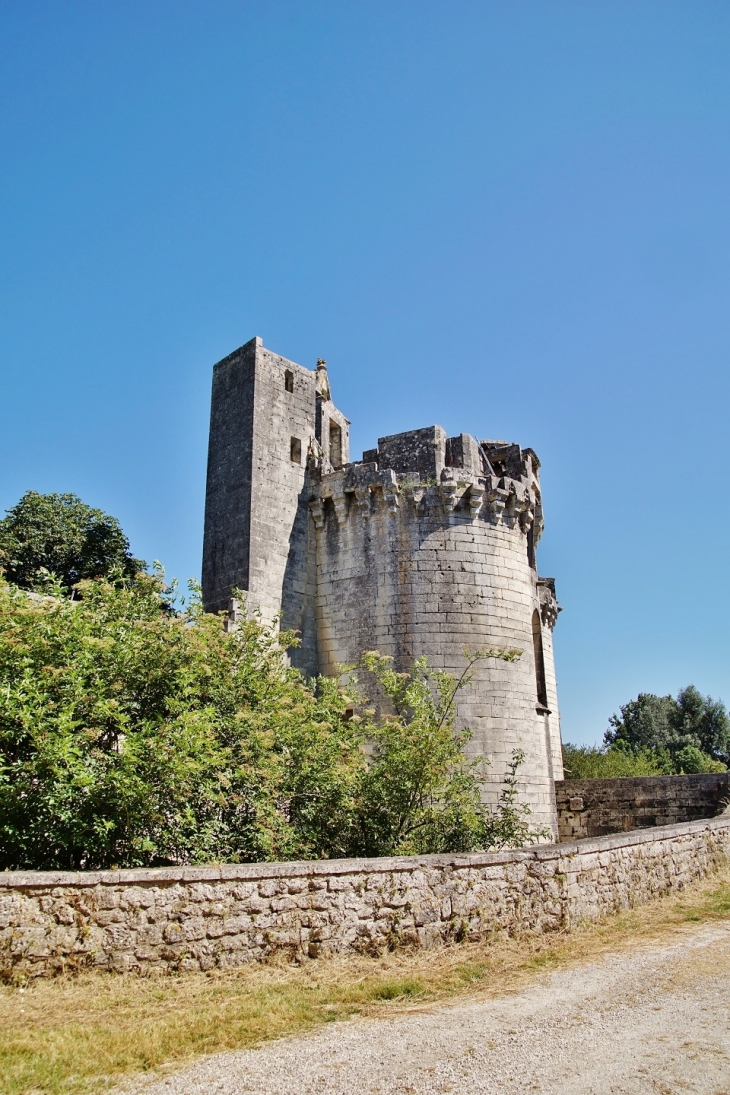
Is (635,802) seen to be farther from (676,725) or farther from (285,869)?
(676,725)

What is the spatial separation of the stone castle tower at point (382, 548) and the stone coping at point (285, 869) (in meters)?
5.65

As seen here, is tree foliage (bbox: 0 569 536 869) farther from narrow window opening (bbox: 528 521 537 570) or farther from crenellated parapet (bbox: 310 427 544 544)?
narrow window opening (bbox: 528 521 537 570)

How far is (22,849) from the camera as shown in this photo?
6.76m

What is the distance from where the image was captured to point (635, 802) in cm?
1798

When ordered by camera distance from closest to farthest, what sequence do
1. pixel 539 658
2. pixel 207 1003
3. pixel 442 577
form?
pixel 207 1003 → pixel 442 577 → pixel 539 658

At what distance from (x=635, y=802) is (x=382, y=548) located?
8.37m

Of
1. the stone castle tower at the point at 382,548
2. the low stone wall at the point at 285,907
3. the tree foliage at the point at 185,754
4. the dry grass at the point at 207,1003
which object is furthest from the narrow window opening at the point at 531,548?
the dry grass at the point at 207,1003

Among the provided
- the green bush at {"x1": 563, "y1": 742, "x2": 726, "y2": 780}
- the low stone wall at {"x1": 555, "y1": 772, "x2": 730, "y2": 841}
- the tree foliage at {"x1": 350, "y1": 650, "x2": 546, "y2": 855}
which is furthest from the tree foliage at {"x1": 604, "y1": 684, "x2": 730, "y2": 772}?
the tree foliage at {"x1": 350, "y1": 650, "x2": 546, "y2": 855}

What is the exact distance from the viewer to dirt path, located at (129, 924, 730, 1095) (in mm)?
4441

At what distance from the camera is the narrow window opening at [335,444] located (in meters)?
20.0

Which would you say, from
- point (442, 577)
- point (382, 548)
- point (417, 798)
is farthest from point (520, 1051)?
point (382, 548)

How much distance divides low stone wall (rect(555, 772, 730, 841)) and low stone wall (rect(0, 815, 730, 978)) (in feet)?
30.7

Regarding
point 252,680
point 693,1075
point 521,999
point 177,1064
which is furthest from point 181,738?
point 693,1075

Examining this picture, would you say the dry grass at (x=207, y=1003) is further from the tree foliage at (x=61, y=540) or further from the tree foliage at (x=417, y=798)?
the tree foliage at (x=61, y=540)
